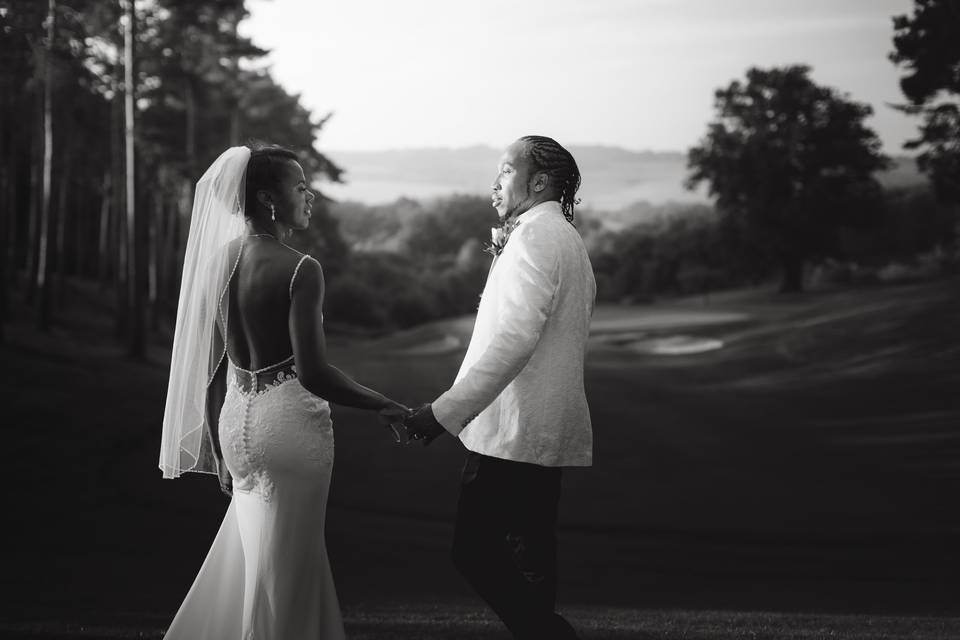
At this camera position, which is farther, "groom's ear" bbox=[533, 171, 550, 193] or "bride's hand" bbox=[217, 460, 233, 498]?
"bride's hand" bbox=[217, 460, 233, 498]

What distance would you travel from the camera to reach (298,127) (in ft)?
125

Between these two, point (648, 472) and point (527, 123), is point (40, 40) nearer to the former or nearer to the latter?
point (527, 123)

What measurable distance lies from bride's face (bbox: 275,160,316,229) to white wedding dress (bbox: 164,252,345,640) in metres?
0.54

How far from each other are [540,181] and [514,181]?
99 millimetres

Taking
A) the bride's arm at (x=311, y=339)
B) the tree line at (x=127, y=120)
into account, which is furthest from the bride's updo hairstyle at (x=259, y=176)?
the tree line at (x=127, y=120)

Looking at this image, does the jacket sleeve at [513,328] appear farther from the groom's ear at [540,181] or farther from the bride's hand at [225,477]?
the bride's hand at [225,477]

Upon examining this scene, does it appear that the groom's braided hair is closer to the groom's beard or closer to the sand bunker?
the groom's beard

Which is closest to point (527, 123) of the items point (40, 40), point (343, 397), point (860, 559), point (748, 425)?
point (748, 425)

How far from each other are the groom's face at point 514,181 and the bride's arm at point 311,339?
0.77m

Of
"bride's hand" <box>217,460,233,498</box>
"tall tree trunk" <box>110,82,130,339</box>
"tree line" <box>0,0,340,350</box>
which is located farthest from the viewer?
"tall tree trunk" <box>110,82,130,339</box>

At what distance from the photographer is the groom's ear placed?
3.82 m

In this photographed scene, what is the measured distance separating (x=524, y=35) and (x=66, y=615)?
769 inches

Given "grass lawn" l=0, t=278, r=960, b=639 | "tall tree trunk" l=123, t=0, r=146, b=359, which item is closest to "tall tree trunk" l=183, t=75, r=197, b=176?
"tall tree trunk" l=123, t=0, r=146, b=359

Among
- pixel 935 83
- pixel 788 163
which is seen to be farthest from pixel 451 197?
pixel 935 83
